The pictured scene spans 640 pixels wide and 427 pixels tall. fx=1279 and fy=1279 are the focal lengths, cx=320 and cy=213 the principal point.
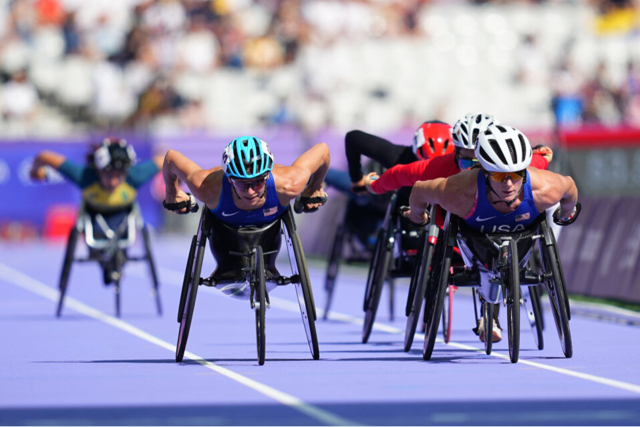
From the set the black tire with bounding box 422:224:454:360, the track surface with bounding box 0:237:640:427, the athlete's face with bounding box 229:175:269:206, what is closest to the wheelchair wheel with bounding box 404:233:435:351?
the black tire with bounding box 422:224:454:360

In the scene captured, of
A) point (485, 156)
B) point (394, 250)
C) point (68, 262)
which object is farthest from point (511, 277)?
point (68, 262)

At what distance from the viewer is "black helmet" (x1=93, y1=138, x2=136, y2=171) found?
1416 cm

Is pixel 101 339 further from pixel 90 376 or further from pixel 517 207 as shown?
pixel 517 207

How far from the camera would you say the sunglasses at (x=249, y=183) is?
887 centimetres

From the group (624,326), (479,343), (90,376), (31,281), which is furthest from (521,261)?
(31,281)

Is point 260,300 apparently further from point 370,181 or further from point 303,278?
point 370,181

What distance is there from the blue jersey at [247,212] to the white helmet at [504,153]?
1491mm

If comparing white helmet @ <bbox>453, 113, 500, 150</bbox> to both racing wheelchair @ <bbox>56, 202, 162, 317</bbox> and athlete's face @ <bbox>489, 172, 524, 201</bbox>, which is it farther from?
racing wheelchair @ <bbox>56, 202, 162, 317</bbox>

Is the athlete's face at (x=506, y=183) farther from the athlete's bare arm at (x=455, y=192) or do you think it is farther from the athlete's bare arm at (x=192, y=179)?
the athlete's bare arm at (x=192, y=179)

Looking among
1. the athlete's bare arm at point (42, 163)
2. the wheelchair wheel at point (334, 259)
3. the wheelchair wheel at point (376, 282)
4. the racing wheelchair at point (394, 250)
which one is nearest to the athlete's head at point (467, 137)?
the racing wheelchair at point (394, 250)

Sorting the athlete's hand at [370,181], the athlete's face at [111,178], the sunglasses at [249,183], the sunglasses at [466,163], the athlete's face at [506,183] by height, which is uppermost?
the sunglasses at [466,163]

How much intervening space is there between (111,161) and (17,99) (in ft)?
50.7

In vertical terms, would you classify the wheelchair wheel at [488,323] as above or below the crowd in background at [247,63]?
below

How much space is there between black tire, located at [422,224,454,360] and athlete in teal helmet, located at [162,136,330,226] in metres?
1.07
